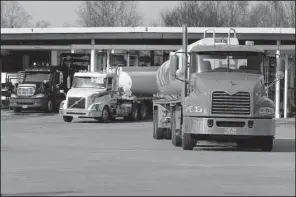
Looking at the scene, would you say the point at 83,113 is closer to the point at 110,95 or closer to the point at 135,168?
the point at 110,95

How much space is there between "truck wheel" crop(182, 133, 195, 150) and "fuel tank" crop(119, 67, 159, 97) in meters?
17.2

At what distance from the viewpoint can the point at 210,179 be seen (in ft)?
46.0

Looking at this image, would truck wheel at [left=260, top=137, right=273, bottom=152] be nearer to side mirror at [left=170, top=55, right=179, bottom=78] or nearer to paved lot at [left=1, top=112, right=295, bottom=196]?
paved lot at [left=1, top=112, right=295, bottom=196]

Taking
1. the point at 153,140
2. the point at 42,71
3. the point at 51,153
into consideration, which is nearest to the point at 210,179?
the point at 51,153

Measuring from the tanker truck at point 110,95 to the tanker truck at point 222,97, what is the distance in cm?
1380

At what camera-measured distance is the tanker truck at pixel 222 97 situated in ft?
65.8

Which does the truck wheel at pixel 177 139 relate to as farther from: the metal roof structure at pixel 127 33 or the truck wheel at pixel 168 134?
the metal roof structure at pixel 127 33

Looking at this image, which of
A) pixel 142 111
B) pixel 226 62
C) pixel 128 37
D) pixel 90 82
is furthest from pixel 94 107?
pixel 226 62

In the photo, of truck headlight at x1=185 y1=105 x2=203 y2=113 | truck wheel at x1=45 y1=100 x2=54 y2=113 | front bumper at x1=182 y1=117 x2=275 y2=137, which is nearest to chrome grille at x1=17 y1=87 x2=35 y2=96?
truck wheel at x1=45 y1=100 x2=54 y2=113

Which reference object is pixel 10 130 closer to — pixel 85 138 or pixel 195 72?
pixel 195 72

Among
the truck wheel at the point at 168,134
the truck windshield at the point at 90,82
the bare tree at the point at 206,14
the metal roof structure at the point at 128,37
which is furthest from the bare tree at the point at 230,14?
the truck wheel at the point at 168,134

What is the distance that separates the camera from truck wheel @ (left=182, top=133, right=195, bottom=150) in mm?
20538

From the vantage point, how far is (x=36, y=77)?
4422 centimetres

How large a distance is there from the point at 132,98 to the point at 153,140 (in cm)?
1315
